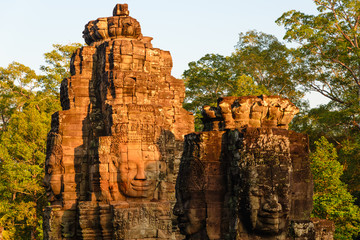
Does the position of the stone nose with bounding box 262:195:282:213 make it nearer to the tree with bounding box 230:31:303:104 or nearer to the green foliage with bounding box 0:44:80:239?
the green foliage with bounding box 0:44:80:239

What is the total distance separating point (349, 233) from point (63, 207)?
1174cm

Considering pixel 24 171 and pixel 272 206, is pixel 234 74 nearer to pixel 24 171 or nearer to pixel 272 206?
pixel 24 171

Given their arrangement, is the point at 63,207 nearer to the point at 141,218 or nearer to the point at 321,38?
the point at 141,218

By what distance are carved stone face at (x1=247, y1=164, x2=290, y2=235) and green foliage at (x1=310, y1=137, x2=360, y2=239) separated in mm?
13509

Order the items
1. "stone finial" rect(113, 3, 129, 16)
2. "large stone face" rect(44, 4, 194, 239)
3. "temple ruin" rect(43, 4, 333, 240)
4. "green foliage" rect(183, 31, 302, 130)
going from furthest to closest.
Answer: "green foliage" rect(183, 31, 302, 130) < "stone finial" rect(113, 3, 129, 16) < "large stone face" rect(44, 4, 194, 239) < "temple ruin" rect(43, 4, 333, 240)

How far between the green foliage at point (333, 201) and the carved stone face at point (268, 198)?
44.3 ft

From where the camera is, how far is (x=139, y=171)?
13.2m

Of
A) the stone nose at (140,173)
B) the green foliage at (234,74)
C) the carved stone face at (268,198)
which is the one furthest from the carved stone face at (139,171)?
the green foliage at (234,74)

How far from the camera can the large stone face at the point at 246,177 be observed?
640cm

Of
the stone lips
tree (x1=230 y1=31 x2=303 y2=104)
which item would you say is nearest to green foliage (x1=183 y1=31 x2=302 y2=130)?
tree (x1=230 y1=31 x2=303 y2=104)

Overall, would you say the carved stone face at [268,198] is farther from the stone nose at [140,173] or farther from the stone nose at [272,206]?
the stone nose at [140,173]

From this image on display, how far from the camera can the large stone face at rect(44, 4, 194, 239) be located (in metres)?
13.1

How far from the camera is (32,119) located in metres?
25.9

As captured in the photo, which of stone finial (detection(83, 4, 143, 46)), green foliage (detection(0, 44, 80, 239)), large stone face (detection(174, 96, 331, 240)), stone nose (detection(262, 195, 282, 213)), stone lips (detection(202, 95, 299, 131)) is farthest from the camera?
green foliage (detection(0, 44, 80, 239))
